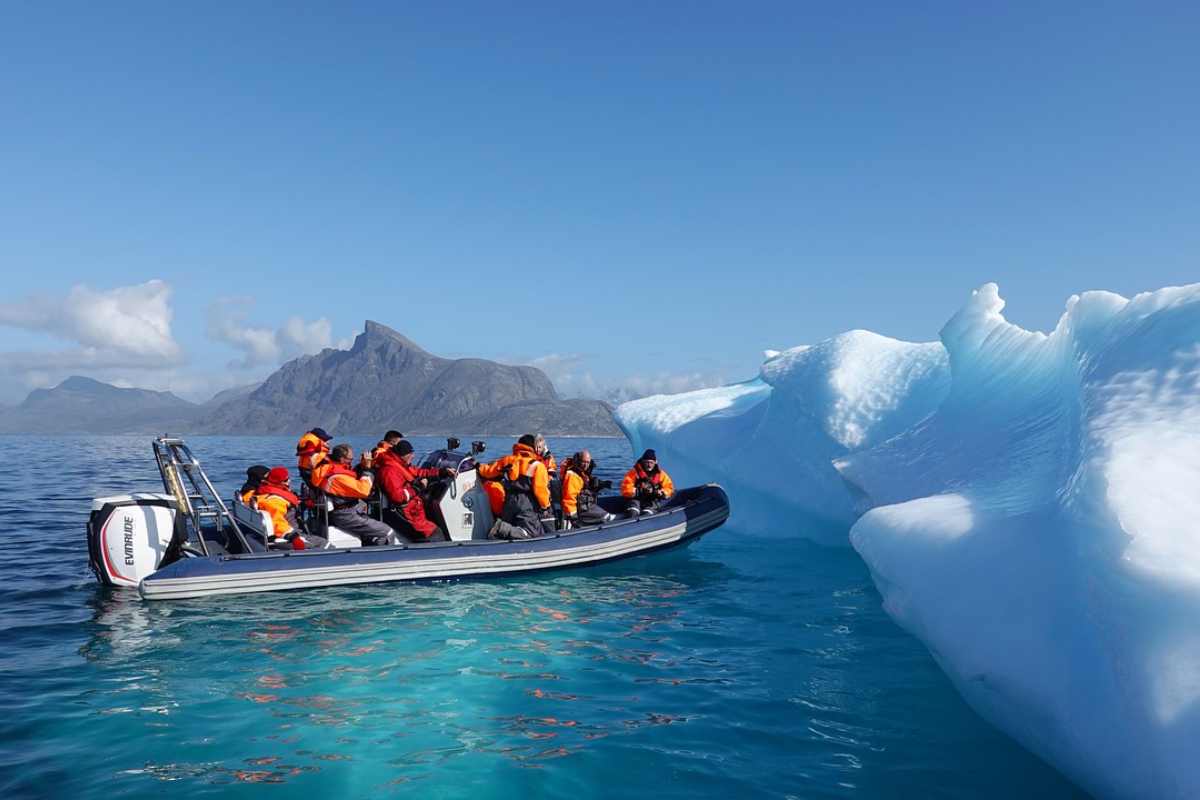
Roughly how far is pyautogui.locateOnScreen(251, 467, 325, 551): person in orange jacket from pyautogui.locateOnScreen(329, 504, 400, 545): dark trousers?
34 cm

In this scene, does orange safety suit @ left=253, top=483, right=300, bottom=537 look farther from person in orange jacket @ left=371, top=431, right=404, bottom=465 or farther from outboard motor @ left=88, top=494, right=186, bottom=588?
person in orange jacket @ left=371, top=431, right=404, bottom=465

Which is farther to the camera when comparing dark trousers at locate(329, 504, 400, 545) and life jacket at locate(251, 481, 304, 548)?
dark trousers at locate(329, 504, 400, 545)

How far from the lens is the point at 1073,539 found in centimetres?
406

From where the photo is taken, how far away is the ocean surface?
15.7 ft

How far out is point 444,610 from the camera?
9.00 m

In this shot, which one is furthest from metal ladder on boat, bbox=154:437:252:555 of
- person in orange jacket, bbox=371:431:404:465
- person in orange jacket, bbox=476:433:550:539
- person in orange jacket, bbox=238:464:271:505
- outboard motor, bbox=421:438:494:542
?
person in orange jacket, bbox=476:433:550:539

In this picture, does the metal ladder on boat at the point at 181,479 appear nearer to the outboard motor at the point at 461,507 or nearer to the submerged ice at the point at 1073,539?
the outboard motor at the point at 461,507

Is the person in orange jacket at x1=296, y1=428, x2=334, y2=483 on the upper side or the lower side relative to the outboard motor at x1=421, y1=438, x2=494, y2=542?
upper

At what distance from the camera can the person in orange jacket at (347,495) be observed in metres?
10.2

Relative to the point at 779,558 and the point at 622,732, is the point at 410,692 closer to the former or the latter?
the point at 622,732

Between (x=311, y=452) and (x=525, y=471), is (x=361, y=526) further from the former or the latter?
(x=525, y=471)

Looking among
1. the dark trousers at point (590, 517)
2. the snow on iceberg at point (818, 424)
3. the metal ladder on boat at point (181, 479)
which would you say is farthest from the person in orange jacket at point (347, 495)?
the snow on iceberg at point (818, 424)

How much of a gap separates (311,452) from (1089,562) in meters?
9.47

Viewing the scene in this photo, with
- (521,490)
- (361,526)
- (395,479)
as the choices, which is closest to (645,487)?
(521,490)
